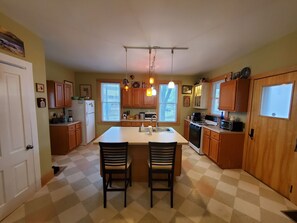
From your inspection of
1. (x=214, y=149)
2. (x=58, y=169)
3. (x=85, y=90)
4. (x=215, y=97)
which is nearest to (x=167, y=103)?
(x=215, y=97)

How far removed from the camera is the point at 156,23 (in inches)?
75.4

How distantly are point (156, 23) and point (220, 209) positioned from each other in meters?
2.91

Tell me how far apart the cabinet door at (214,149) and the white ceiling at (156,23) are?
216cm

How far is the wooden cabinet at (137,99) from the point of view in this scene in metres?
5.21

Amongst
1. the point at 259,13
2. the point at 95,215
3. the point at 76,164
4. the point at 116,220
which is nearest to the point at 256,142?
the point at 259,13

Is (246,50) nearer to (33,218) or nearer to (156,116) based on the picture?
(156,116)

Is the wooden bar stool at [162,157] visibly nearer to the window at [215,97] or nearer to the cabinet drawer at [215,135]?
the cabinet drawer at [215,135]

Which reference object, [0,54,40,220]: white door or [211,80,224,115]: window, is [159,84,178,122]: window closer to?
[211,80,224,115]: window

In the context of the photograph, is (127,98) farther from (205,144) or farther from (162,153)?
(162,153)

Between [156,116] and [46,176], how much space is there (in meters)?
3.80

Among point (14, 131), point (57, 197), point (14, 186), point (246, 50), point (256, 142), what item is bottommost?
point (57, 197)

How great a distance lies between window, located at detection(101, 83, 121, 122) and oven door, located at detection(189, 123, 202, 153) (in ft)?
9.60

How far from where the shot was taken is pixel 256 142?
284 centimetres

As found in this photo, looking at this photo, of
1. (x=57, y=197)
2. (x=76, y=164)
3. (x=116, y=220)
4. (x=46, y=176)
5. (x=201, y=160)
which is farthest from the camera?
(x=201, y=160)
